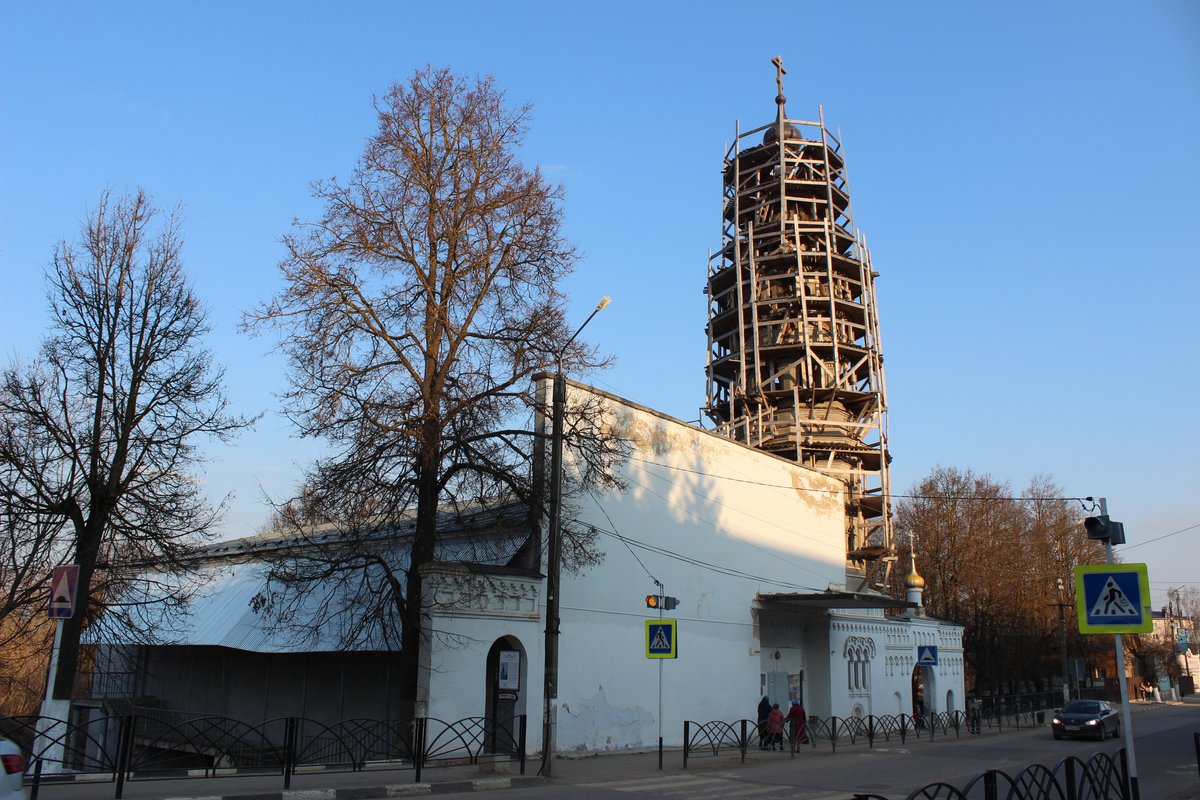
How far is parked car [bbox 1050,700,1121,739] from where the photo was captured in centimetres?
3231

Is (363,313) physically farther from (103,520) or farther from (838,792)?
(838,792)

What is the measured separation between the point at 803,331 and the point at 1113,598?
Answer: 47410 mm

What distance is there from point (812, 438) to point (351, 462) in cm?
4180

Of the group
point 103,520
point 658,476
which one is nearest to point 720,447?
point 658,476

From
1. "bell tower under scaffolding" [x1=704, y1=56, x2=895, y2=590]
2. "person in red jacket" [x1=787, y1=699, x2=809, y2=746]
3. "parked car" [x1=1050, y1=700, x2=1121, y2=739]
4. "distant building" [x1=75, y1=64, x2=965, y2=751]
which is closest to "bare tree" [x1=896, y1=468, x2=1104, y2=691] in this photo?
"bell tower under scaffolding" [x1=704, y1=56, x2=895, y2=590]

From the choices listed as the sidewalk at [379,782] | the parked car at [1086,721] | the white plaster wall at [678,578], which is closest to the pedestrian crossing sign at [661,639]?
the sidewalk at [379,782]

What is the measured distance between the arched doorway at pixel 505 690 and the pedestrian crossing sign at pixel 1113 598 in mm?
12468

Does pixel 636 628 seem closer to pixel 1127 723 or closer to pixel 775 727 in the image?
pixel 775 727

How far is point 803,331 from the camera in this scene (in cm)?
5706

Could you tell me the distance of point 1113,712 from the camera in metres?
35.0

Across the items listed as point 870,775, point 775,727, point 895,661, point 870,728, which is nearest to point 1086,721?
point 895,661

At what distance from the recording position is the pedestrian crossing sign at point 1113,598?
10375 millimetres

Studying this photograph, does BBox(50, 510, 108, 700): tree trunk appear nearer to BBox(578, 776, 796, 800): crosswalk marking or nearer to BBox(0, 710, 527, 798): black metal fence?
BBox(0, 710, 527, 798): black metal fence

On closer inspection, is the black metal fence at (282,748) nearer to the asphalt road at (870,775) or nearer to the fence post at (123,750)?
the fence post at (123,750)
